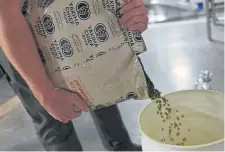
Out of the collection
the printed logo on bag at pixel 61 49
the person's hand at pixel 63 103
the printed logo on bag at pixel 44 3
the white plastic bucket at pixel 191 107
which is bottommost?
the white plastic bucket at pixel 191 107

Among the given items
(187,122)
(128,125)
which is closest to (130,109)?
(128,125)

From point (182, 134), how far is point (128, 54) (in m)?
0.13

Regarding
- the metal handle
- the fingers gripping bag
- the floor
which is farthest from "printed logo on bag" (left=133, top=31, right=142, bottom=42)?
the metal handle

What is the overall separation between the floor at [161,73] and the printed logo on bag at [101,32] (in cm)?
13

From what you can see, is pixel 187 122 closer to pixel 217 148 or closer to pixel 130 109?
pixel 217 148

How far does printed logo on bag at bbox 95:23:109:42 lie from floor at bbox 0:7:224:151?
0.13 m

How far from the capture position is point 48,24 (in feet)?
1.28

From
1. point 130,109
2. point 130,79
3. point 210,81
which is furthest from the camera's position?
point 210,81

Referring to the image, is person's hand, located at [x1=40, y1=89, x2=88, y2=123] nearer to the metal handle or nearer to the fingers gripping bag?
the fingers gripping bag

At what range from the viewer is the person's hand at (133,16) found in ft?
1.36

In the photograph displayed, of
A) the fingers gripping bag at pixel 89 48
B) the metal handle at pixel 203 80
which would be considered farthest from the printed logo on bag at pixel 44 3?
the metal handle at pixel 203 80

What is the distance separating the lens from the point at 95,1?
389 millimetres

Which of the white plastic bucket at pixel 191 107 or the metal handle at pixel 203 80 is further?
the metal handle at pixel 203 80

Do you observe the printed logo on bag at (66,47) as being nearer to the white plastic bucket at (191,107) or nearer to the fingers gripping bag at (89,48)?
the fingers gripping bag at (89,48)
